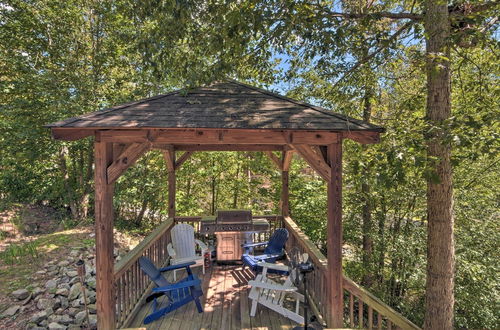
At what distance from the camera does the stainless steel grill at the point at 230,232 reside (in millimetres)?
5367

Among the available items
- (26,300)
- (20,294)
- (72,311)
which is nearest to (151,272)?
(72,311)

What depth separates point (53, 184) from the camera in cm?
917

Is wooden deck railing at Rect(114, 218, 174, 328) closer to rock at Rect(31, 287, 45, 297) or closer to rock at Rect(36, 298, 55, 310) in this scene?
rock at Rect(36, 298, 55, 310)

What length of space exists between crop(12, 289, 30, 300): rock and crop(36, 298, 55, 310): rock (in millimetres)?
338

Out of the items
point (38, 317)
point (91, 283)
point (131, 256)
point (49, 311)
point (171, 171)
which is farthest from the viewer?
point (171, 171)

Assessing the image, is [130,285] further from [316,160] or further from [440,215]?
[440,215]

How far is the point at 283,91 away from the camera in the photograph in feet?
31.2

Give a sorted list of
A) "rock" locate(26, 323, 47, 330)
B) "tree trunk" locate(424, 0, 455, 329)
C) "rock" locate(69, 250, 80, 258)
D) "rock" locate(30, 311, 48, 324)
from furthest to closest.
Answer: "rock" locate(69, 250, 80, 258)
"rock" locate(30, 311, 48, 324)
"rock" locate(26, 323, 47, 330)
"tree trunk" locate(424, 0, 455, 329)

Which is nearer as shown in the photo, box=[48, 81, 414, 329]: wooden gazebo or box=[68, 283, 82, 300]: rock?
box=[48, 81, 414, 329]: wooden gazebo

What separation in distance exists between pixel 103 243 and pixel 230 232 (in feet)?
8.75

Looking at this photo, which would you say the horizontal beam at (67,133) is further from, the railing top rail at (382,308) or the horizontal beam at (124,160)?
the railing top rail at (382,308)

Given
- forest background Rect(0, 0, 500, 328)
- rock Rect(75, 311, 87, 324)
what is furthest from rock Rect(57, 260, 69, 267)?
forest background Rect(0, 0, 500, 328)

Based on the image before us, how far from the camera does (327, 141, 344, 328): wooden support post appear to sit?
130 inches

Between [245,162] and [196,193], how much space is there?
233 cm
